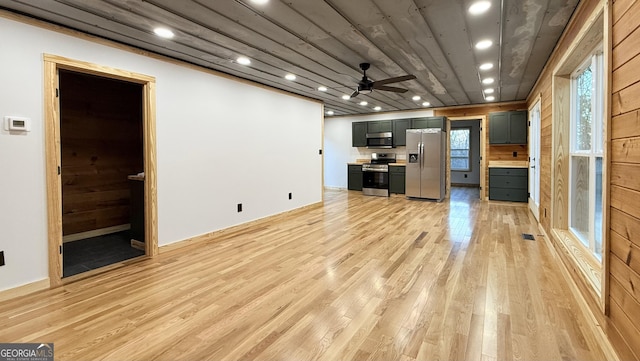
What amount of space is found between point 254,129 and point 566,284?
A: 172 inches

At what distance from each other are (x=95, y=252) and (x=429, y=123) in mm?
7293

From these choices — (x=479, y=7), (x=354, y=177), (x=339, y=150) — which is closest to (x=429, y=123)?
(x=354, y=177)

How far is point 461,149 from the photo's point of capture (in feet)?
37.2

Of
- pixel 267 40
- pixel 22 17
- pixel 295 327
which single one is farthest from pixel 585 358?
pixel 22 17

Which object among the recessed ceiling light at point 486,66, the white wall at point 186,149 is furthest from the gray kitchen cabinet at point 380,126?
the recessed ceiling light at point 486,66

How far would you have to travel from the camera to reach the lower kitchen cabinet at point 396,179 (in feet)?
27.2

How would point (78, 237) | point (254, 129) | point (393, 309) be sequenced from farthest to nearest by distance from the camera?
point (254, 129)
point (78, 237)
point (393, 309)

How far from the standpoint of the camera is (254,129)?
5148 mm

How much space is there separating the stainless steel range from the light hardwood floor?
4361 mm

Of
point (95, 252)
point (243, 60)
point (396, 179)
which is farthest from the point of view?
point (396, 179)

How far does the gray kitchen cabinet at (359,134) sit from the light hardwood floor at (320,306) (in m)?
5.22

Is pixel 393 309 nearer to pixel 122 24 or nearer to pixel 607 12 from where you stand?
pixel 607 12

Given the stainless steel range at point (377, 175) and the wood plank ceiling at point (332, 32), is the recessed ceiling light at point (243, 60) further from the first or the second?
the stainless steel range at point (377, 175)

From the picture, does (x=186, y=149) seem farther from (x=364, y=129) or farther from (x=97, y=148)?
(x=364, y=129)
